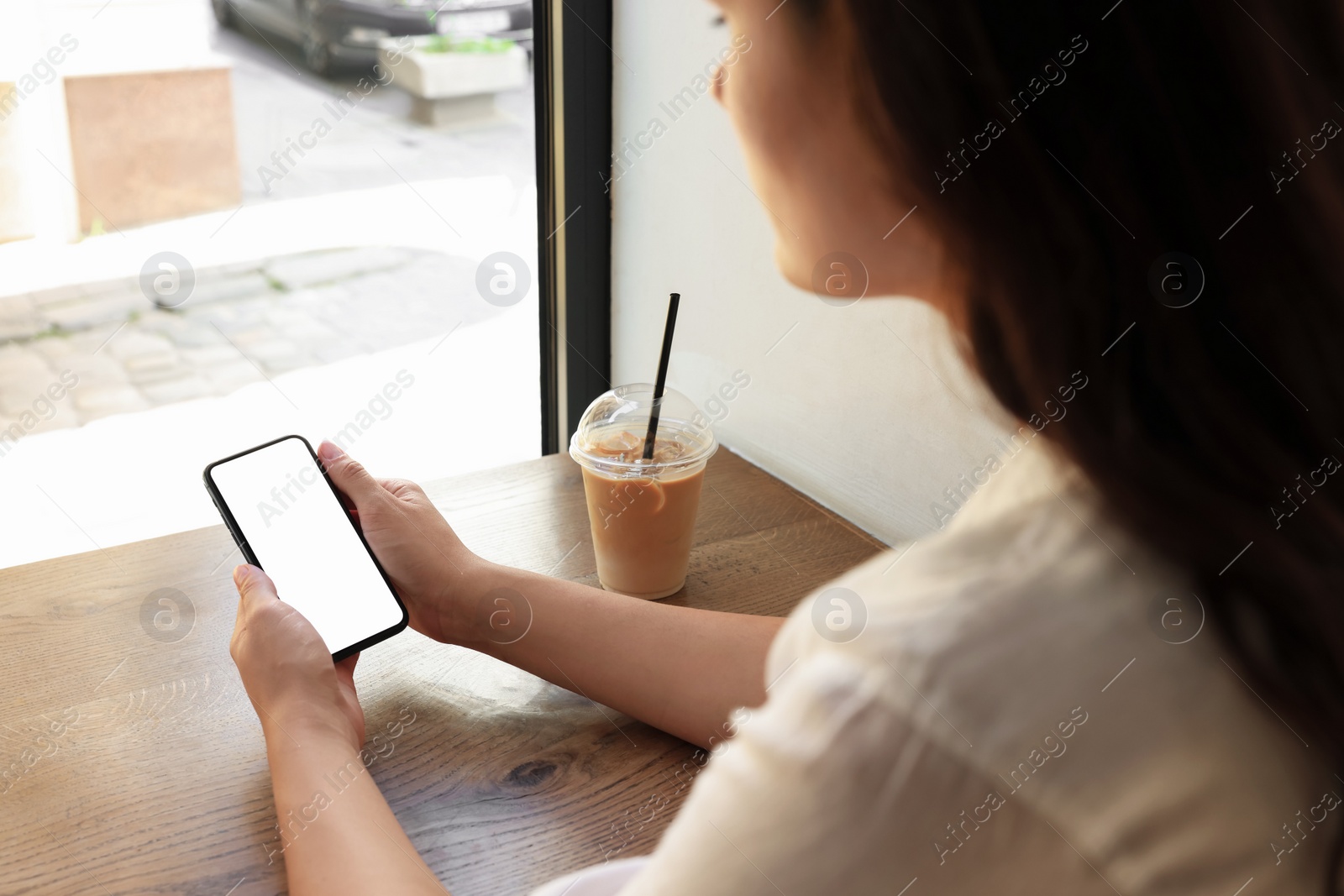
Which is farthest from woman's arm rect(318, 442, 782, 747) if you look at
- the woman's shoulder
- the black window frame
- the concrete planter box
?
the concrete planter box

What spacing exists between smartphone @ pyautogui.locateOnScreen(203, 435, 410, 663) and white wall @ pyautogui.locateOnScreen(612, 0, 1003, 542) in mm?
462

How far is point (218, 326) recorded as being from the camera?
171 centimetres

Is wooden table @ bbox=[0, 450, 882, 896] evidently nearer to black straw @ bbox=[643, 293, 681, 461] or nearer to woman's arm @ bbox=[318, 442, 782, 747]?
woman's arm @ bbox=[318, 442, 782, 747]

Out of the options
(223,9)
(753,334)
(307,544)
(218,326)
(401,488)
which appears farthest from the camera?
(218,326)

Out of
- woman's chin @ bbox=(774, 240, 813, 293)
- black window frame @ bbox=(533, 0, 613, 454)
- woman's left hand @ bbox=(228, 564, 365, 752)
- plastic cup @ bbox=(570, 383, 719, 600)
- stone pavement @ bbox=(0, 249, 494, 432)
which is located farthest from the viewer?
stone pavement @ bbox=(0, 249, 494, 432)

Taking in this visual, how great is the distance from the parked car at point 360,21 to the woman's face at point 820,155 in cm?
88

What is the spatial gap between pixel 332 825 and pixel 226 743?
163mm

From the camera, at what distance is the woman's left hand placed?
64 centimetres

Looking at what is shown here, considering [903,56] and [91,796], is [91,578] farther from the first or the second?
[903,56]

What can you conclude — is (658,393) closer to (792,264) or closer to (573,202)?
(792,264)

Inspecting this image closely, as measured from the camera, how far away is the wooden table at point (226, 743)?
1.94ft

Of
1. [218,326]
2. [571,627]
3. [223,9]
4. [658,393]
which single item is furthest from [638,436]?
[218,326]

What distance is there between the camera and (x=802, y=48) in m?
0.43

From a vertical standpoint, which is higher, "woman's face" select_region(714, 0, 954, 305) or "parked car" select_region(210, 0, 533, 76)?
"woman's face" select_region(714, 0, 954, 305)
